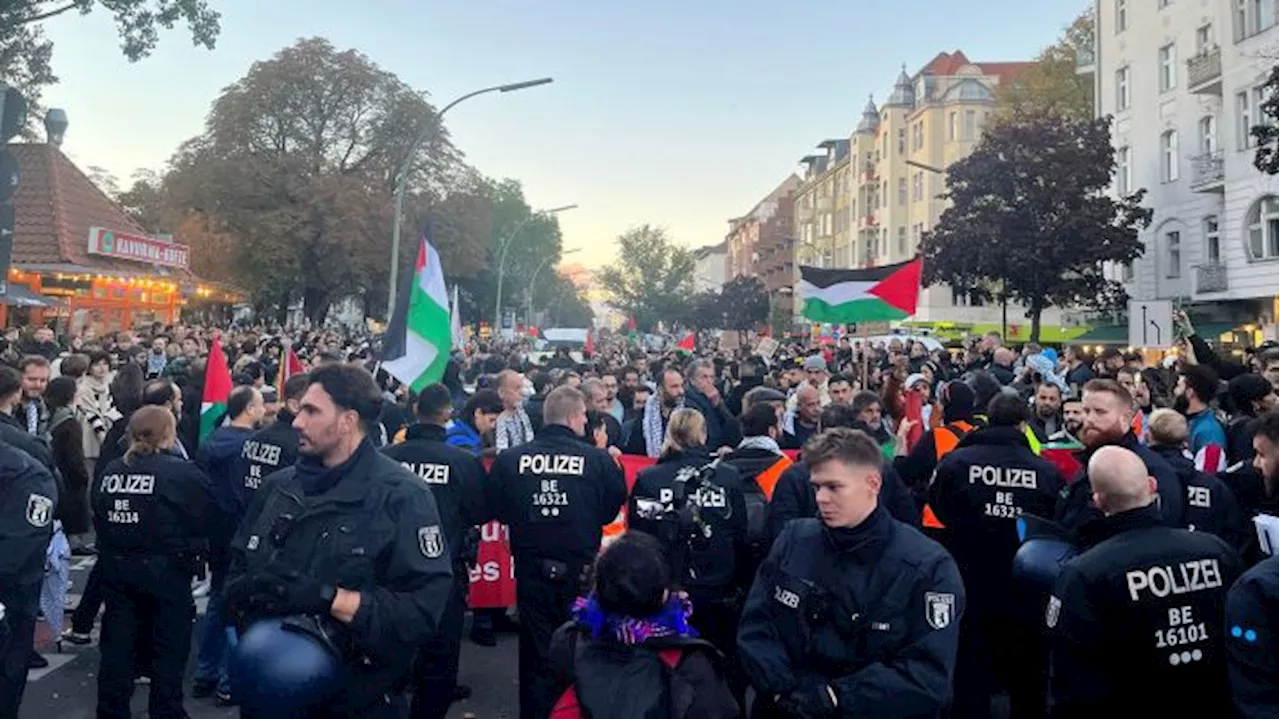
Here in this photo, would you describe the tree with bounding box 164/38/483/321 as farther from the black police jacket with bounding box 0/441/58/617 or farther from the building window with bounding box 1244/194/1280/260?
the black police jacket with bounding box 0/441/58/617

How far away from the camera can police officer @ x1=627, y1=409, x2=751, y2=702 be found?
5434 mm

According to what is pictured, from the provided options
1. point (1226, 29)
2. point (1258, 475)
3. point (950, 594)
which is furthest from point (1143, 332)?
point (1226, 29)

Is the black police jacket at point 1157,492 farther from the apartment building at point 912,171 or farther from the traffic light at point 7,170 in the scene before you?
the apartment building at point 912,171

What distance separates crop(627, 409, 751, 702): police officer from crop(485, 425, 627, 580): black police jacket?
0.71 feet

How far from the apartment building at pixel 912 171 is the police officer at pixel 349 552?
138 feet

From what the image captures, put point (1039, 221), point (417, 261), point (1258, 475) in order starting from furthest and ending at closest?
point (1039, 221), point (417, 261), point (1258, 475)

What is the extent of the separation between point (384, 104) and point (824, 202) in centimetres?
4237

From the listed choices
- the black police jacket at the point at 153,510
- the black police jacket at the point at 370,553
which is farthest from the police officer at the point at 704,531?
the black police jacket at the point at 153,510

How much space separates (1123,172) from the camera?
3694 centimetres

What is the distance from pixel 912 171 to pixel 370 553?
60688mm

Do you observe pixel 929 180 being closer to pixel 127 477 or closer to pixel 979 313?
pixel 979 313

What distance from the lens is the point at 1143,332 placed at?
15828mm

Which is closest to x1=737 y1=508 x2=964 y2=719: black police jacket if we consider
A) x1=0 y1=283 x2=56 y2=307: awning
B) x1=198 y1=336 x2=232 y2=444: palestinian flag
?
x1=198 y1=336 x2=232 y2=444: palestinian flag

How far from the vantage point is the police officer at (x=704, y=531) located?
214 inches
